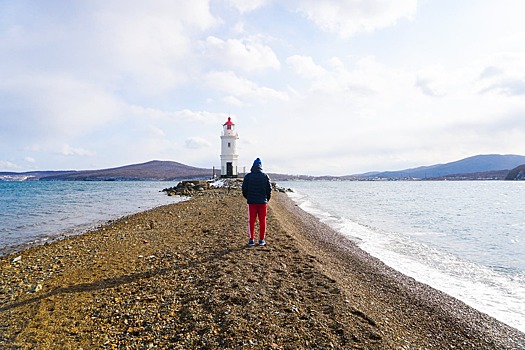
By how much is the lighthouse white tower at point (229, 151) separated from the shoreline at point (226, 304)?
4204 cm

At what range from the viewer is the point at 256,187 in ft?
30.7

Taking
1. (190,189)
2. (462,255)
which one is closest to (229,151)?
(190,189)

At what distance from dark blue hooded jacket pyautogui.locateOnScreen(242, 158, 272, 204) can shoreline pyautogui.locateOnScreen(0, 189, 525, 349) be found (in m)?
1.33

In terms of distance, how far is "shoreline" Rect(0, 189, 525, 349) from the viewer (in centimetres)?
442

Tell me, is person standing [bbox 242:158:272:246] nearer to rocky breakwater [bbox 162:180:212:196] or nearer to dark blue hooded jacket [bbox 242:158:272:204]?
dark blue hooded jacket [bbox 242:158:272:204]

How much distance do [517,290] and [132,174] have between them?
206m

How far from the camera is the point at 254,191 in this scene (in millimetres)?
9375

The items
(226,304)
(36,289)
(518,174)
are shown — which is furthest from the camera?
(518,174)

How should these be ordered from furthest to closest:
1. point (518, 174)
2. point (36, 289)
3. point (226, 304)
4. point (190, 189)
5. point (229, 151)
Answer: point (518, 174) → point (229, 151) → point (190, 189) → point (36, 289) → point (226, 304)

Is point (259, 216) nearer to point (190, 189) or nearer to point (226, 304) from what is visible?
point (226, 304)

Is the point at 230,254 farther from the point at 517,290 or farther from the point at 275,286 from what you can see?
the point at 517,290

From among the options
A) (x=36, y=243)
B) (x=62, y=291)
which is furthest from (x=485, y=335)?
(x=36, y=243)

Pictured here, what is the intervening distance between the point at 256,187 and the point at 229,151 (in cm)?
4229

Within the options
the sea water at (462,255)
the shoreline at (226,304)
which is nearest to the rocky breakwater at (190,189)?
the sea water at (462,255)
